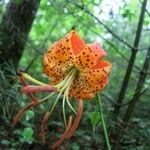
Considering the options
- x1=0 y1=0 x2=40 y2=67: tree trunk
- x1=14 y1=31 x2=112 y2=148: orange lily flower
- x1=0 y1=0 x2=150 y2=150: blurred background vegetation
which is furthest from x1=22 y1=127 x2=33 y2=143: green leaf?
x1=14 y1=31 x2=112 y2=148: orange lily flower

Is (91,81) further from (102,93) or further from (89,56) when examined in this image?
(102,93)

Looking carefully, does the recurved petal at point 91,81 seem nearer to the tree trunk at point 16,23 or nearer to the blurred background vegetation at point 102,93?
the blurred background vegetation at point 102,93

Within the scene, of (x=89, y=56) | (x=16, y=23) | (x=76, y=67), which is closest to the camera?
(x=89, y=56)

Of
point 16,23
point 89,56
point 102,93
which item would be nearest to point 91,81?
point 89,56

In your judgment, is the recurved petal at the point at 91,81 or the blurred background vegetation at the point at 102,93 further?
the blurred background vegetation at the point at 102,93

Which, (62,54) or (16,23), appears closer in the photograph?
(62,54)

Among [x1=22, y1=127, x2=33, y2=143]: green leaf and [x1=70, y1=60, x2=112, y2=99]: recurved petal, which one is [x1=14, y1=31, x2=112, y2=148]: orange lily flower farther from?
[x1=22, y1=127, x2=33, y2=143]: green leaf

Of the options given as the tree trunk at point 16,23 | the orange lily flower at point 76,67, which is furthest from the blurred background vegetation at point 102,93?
the orange lily flower at point 76,67

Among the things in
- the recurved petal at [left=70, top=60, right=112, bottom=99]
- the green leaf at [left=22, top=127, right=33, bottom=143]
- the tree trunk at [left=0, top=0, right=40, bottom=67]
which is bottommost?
the green leaf at [left=22, top=127, right=33, bottom=143]
